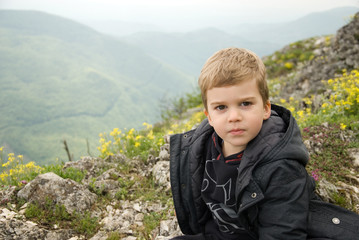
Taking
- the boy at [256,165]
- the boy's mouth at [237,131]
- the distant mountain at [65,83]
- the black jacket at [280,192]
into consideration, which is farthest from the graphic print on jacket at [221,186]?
the distant mountain at [65,83]

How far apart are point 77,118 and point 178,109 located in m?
95.5

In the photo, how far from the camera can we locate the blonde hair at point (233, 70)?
175 cm

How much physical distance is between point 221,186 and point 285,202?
577 mm

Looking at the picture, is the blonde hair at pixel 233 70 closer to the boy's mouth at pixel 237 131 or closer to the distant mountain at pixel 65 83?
the boy's mouth at pixel 237 131

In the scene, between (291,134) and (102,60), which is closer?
(291,134)

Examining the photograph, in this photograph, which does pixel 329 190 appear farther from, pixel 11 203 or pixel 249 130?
pixel 11 203

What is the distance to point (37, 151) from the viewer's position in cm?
6950

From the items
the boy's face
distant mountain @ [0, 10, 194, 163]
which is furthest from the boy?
distant mountain @ [0, 10, 194, 163]

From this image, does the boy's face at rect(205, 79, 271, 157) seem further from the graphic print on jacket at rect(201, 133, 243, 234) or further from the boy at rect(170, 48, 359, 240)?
the graphic print on jacket at rect(201, 133, 243, 234)

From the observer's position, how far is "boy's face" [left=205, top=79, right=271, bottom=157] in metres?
1.78

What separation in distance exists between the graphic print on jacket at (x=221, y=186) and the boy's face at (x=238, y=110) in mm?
298

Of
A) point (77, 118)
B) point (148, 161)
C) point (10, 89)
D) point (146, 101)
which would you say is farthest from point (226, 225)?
point (146, 101)

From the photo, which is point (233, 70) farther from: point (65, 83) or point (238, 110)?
point (65, 83)

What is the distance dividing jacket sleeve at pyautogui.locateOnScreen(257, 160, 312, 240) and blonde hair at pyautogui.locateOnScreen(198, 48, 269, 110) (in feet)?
1.81
